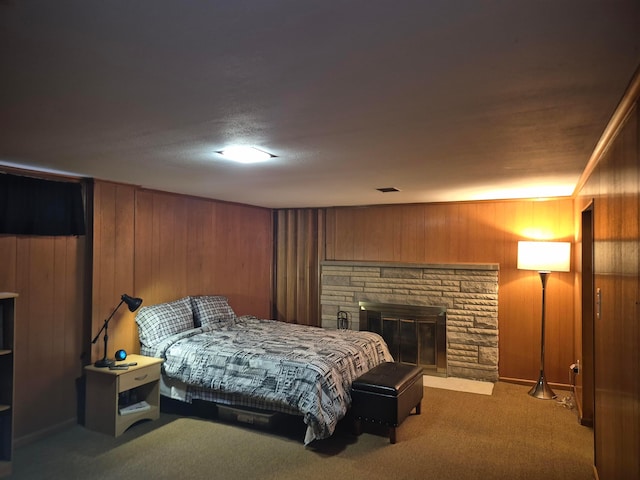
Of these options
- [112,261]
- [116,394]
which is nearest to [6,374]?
[116,394]

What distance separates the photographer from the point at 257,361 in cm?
378

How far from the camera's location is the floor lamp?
4453mm

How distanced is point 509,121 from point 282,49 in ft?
4.19

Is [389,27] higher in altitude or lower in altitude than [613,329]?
higher

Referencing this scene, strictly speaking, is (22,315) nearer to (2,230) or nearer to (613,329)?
(2,230)

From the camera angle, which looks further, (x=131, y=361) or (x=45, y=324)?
(x=131, y=361)

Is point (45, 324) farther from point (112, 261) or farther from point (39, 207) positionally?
point (39, 207)

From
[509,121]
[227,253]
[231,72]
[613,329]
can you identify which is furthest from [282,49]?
[227,253]

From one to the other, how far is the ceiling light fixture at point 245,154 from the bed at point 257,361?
176 cm

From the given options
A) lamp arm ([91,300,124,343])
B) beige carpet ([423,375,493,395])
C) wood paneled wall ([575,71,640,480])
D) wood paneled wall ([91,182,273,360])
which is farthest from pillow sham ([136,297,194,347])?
wood paneled wall ([575,71,640,480])

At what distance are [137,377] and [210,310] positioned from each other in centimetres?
131

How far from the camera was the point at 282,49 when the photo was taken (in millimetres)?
1335

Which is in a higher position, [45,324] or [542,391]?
[45,324]

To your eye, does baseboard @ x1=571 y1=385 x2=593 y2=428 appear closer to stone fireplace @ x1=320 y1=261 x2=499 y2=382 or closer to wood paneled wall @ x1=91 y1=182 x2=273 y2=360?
stone fireplace @ x1=320 y1=261 x2=499 y2=382
